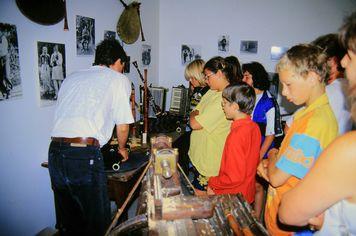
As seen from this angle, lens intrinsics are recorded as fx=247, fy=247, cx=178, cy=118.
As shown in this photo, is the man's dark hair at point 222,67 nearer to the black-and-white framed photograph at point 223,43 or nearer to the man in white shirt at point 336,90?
the man in white shirt at point 336,90

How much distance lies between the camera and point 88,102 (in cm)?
193

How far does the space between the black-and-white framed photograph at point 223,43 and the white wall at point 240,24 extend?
0.22ft

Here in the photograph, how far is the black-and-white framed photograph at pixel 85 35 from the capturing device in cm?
247

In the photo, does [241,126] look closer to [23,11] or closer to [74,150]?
[74,150]

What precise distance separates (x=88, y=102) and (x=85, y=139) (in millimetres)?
291

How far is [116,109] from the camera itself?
212 cm

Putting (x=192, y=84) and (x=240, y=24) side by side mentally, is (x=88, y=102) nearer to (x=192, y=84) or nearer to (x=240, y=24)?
(x=192, y=84)

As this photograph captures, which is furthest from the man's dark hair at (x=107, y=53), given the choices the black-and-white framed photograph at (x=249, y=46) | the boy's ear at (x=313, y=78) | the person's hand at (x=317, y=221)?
the black-and-white framed photograph at (x=249, y=46)

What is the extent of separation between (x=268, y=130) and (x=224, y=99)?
0.96m

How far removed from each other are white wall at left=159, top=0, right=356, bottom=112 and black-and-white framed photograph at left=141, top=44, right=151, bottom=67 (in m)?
0.47

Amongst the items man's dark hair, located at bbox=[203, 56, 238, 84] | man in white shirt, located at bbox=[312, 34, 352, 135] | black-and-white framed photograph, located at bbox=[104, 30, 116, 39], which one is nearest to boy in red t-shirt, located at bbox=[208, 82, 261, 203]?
man's dark hair, located at bbox=[203, 56, 238, 84]

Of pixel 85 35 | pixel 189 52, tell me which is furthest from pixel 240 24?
pixel 85 35

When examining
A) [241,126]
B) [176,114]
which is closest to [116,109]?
[241,126]

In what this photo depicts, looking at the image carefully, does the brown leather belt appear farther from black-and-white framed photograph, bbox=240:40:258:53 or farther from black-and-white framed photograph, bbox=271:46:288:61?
black-and-white framed photograph, bbox=271:46:288:61
